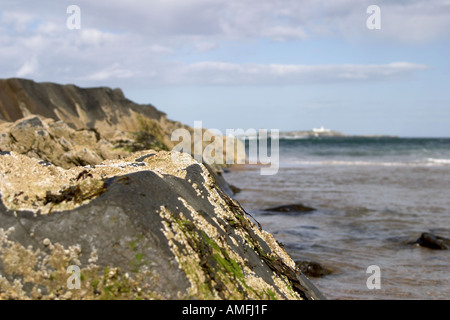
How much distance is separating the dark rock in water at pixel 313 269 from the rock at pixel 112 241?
206 inches

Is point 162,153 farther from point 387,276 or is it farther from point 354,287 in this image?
point 387,276

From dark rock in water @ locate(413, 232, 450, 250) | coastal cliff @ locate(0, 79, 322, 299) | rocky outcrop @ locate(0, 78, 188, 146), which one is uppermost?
rocky outcrop @ locate(0, 78, 188, 146)

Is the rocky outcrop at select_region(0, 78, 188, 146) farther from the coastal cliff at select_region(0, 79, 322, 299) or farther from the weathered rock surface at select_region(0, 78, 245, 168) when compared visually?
the coastal cliff at select_region(0, 79, 322, 299)

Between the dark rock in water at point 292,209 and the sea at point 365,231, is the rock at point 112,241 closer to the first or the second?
the sea at point 365,231

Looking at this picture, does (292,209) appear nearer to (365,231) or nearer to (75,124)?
(365,231)

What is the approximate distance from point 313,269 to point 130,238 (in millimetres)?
6210

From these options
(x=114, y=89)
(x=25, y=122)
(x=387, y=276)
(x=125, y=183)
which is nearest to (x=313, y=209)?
(x=387, y=276)

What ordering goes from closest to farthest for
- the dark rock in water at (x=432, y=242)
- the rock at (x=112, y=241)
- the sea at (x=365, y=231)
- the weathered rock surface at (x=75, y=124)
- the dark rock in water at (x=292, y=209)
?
the rock at (x=112, y=241) < the sea at (x=365, y=231) < the dark rock in water at (x=432, y=242) < the weathered rock surface at (x=75, y=124) < the dark rock in water at (x=292, y=209)

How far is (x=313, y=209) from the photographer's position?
51.1ft

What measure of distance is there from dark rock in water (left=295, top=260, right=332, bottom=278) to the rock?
522 centimetres

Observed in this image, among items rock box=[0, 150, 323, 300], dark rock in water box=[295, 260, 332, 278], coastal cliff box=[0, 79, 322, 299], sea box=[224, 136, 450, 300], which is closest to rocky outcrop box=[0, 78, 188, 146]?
sea box=[224, 136, 450, 300]

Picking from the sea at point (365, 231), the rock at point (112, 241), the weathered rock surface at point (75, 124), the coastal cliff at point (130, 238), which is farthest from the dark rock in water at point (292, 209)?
the rock at point (112, 241)

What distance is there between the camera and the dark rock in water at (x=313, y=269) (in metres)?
8.27

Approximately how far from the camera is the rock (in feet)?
8.54
